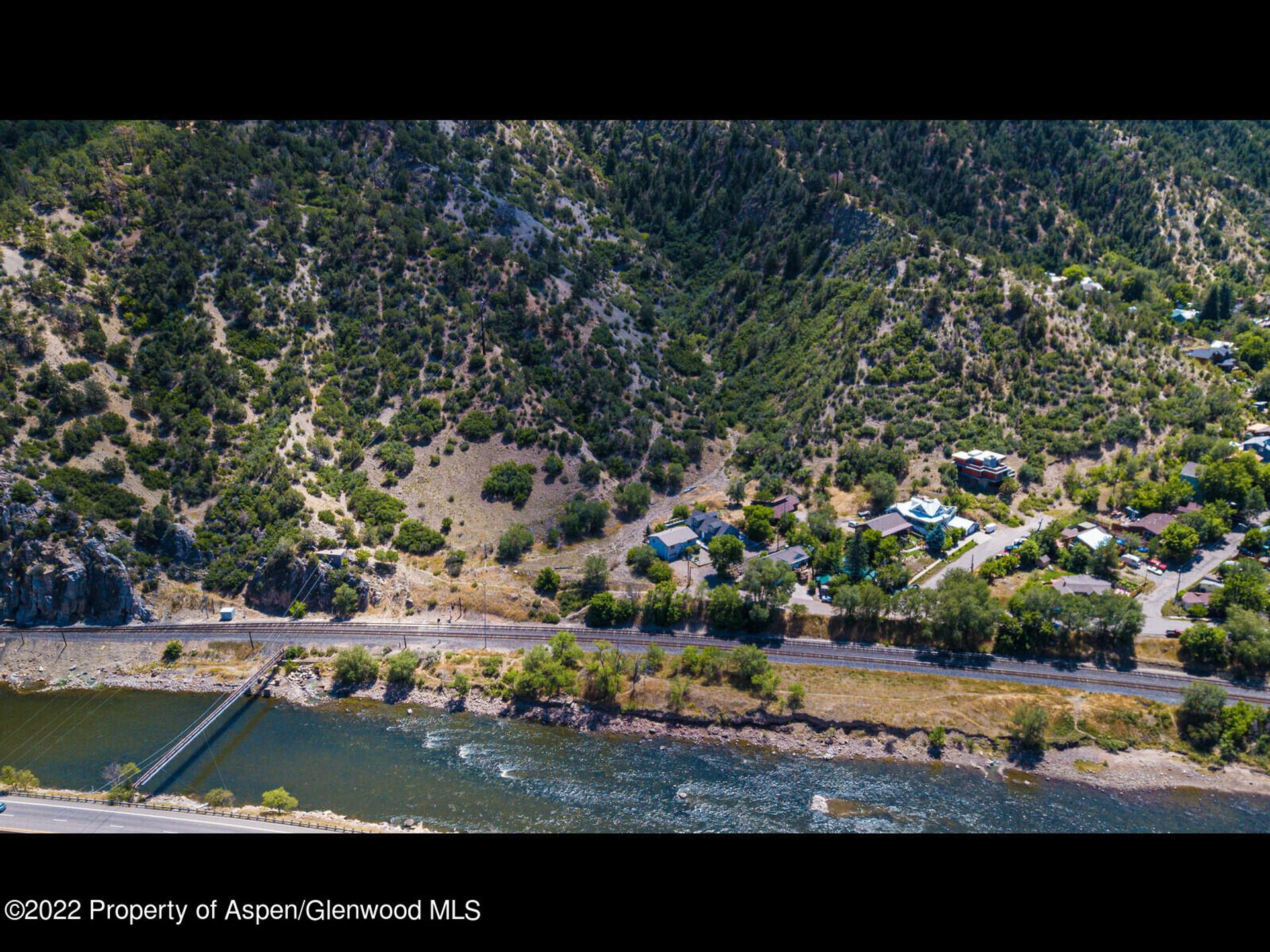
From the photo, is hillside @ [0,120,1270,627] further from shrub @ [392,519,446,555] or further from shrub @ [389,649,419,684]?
shrub @ [389,649,419,684]

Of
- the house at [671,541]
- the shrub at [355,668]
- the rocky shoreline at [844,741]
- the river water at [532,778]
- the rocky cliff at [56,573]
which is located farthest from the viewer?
the house at [671,541]

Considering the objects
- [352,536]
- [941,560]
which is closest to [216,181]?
[352,536]

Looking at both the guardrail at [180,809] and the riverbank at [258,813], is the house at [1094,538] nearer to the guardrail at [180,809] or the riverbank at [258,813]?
the riverbank at [258,813]

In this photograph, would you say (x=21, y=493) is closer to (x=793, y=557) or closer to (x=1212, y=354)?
(x=793, y=557)

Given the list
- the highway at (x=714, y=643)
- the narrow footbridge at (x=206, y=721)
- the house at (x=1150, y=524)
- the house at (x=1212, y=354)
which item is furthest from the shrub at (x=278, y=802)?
the house at (x=1212, y=354)

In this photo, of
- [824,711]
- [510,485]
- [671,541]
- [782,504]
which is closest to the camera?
[824,711]

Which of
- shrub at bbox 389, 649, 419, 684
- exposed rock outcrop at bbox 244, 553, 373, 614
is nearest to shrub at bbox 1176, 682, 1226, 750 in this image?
shrub at bbox 389, 649, 419, 684

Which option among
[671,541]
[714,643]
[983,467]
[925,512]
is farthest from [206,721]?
[983,467]
